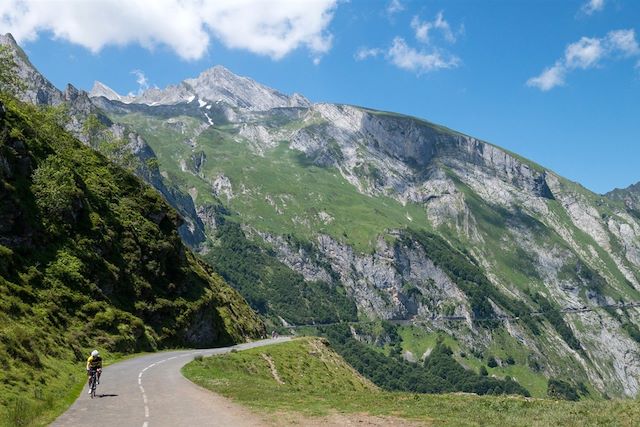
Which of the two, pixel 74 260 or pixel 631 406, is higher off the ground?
pixel 74 260

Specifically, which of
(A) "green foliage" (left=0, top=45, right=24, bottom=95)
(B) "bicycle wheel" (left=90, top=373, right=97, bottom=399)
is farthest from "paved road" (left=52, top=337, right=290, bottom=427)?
(A) "green foliage" (left=0, top=45, right=24, bottom=95)

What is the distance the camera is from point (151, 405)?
1169 inches

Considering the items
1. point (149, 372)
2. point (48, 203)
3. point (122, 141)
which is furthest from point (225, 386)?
point (122, 141)

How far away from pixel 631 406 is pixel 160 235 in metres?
72.6

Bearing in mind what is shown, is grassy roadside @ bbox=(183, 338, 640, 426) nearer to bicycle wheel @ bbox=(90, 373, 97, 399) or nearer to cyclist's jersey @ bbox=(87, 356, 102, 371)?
bicycle wheel @ bbox=(90, 373, 97, 399)

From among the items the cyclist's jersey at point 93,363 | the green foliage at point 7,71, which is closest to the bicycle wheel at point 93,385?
the cyclist's jersey at point 93,363

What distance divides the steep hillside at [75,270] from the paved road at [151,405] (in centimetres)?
250

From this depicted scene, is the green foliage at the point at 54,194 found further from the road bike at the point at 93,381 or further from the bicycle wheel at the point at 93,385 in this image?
the bicycle wheel at the point at 93,385

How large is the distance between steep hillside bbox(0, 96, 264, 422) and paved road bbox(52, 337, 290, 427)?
2499 millimetres

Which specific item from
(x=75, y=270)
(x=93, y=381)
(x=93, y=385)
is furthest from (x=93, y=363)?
(x=75, y=270)

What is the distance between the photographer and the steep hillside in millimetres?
→ 38700

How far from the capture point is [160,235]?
84125 millimetres

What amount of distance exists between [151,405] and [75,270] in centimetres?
3530

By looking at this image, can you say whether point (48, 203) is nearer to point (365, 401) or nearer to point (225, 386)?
point (225, 386)
